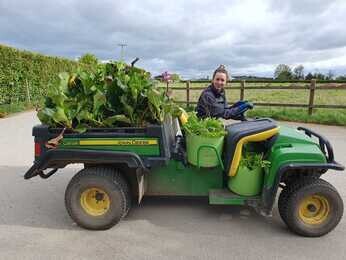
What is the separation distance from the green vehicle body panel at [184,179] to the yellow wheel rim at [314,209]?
806 mm

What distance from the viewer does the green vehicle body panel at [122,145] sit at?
3.41m

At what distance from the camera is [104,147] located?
345 centimetres

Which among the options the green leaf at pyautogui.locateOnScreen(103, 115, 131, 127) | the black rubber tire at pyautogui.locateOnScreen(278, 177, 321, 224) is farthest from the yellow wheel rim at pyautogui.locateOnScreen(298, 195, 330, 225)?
the green leaf at pyautogui.locateOnScreen(103, 115, 131, 127)

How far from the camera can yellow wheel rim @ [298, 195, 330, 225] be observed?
3363 mm

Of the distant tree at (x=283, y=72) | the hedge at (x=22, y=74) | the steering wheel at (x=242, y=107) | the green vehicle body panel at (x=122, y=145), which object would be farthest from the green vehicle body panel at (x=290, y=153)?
the distant tree at (x=283, y=72)

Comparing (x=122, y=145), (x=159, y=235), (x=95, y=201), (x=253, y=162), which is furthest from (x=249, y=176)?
(x=95, y=201)

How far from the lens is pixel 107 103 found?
354 centimetres

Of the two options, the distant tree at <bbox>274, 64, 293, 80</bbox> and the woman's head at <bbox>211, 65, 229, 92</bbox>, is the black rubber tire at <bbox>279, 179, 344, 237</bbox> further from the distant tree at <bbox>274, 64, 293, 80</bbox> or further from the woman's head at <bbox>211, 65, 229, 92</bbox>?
the distant tree at <bbox>274, 64, 293, 80</bbox>

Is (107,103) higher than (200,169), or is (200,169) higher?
(107,103)

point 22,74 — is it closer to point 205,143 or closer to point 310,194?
point 205,143

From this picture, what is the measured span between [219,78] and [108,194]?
185 cm

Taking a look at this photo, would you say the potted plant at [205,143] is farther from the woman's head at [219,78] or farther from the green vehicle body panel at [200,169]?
the woman's head at [219,78]

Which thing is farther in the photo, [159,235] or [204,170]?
[204,170]

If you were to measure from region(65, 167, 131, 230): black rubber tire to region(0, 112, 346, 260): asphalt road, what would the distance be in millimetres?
91
